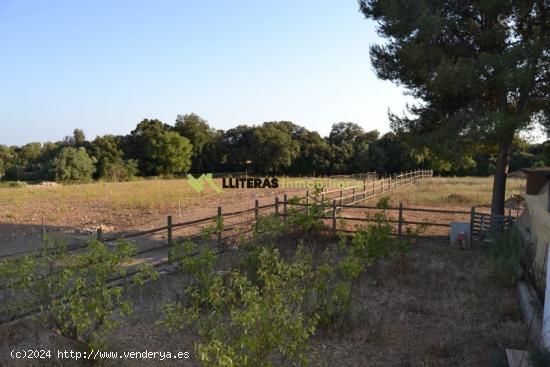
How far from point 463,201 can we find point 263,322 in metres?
20.9

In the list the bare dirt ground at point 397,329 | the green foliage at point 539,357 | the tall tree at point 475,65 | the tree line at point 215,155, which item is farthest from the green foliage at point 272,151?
the green foliage at point 539,357

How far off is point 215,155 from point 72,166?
20.9 m

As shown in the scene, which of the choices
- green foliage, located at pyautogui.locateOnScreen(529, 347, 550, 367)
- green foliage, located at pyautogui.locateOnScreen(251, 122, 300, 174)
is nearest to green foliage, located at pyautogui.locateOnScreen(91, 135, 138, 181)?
green foliage, located at pyautogui.locateOnScreen(251, 122, 300, 174)

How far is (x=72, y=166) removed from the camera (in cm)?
4741

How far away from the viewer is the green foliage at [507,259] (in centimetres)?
707

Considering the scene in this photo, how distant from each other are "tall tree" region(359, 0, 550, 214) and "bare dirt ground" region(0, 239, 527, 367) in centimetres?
428

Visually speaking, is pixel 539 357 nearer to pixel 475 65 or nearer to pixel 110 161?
pixel 475 65

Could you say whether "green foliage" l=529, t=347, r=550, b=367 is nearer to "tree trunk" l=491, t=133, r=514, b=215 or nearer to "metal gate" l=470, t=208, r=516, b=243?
"metal gate" l=470, t=208, r=516, b=243

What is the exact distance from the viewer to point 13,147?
75.3 meters

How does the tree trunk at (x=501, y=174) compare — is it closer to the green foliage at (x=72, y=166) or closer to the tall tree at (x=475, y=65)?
the tall tree at (x=475, y=65)

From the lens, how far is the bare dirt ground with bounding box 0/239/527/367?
15.6 ft

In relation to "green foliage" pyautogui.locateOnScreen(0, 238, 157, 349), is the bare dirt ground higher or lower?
lower

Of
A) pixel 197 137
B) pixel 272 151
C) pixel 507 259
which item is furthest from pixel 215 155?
pixel 507 259

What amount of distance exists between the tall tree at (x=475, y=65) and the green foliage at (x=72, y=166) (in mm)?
42855
